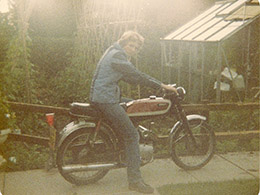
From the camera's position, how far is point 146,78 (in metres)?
4.08

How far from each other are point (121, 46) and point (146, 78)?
0.44 metres

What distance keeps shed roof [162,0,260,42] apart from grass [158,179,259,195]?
3906 millimetres

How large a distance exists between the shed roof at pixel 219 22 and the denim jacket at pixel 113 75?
13.6 feet

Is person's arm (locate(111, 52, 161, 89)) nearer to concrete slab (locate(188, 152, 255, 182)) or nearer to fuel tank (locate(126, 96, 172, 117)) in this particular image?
fuel tank (locate(126, 96, 172, 117))

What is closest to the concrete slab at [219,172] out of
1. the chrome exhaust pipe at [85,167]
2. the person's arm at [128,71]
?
the chrome exhaust pipe at [85,167]

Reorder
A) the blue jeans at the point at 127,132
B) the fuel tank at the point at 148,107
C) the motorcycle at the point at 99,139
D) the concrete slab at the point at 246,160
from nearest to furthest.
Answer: the blue jeans at the point at 127,132 < the motorcycle at the point at 99,139 < the fuel tank at the point at 148,107 < the concrete slab at the point at 246,160

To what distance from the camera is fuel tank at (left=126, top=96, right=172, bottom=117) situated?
434 centimetres

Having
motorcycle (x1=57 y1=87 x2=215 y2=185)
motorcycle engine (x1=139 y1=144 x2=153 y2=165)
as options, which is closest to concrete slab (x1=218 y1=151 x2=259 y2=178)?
motorcycle (x1=57 y1=87 x2=215 y2=185)

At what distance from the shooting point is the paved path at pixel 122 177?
4.28m

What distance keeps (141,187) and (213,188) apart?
34.1 inches

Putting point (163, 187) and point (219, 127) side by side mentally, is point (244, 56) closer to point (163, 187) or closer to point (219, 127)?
point (219, 127)

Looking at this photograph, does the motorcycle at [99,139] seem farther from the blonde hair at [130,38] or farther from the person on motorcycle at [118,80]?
the blonde hair at [130,38]

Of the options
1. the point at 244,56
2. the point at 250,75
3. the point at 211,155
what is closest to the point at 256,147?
the point at 211,155

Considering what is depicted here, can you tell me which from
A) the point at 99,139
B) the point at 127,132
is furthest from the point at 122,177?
the point at 127,132
